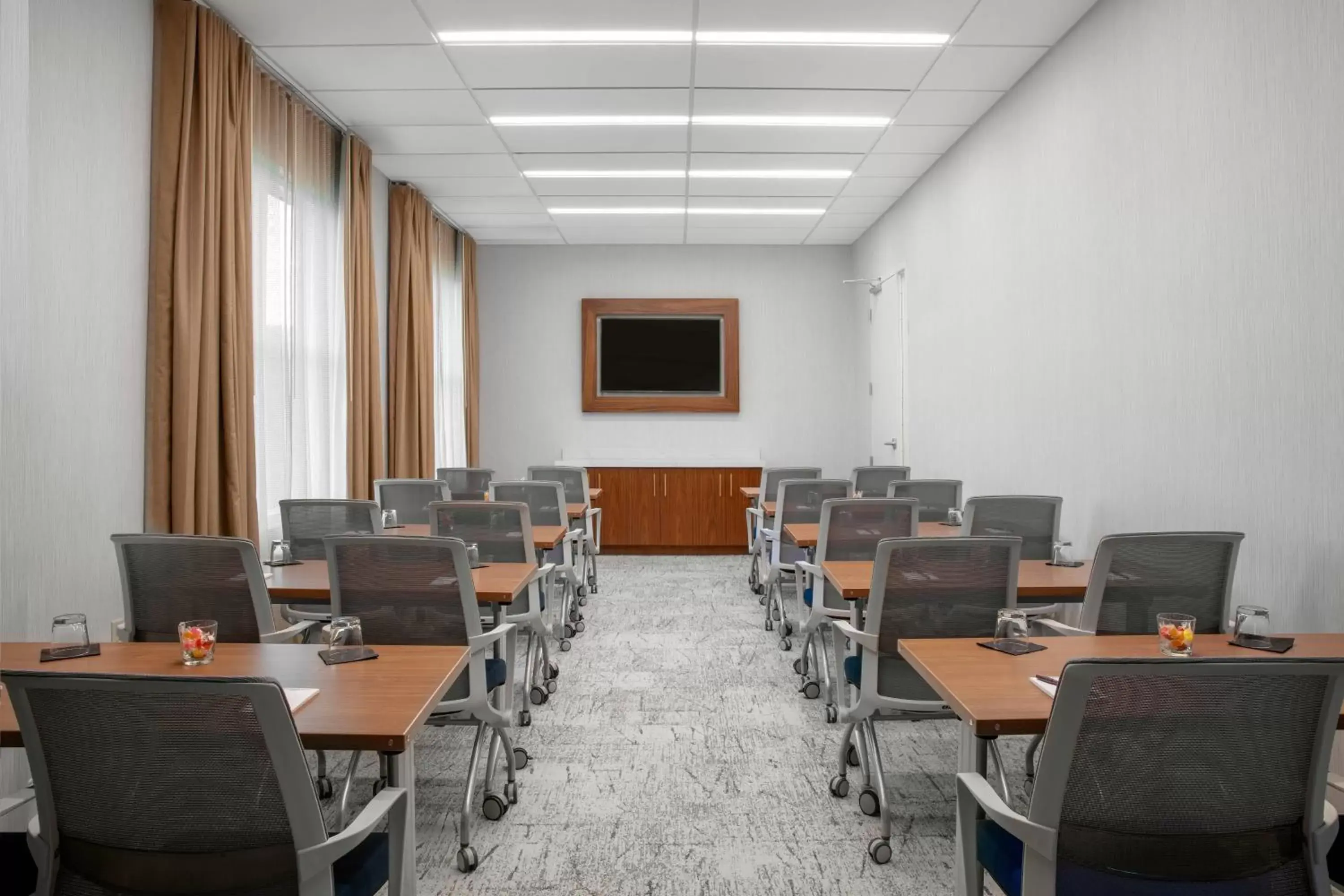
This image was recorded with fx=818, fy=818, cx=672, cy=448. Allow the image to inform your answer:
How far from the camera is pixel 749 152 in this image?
592 cm

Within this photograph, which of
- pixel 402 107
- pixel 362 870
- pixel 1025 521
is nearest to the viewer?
pixel 362 870

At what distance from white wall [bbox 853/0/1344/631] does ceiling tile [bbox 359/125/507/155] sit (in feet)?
11.0

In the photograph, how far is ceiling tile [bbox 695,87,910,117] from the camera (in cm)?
483

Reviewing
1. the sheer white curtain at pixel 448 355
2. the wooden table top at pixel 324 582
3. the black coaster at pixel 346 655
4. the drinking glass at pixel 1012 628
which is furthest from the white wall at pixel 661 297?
the black coaster at pixel 346 655

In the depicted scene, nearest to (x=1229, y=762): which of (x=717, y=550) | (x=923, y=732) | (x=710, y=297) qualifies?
(x=923, y=732)

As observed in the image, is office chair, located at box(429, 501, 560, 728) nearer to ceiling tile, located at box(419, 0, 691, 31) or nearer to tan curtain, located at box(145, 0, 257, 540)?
tan curtain, located at box(145, 0, 257, 540)

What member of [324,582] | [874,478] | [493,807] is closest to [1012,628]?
[493,807]

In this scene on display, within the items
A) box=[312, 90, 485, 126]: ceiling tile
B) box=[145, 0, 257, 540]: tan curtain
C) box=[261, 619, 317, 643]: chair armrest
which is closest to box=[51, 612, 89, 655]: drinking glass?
box=[261, 619, 317, 643]: chair armrest

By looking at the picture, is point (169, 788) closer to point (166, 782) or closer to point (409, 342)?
point (166, 782)

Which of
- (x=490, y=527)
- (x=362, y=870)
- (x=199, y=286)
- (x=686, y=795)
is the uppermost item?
(x=199, y=286)

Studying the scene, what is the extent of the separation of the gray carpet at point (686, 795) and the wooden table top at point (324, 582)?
2.40ft

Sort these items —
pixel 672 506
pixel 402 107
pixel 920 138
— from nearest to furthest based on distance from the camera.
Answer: pixel 402 107
pixel 920 138
pixel 672 506

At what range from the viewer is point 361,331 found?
5715mm

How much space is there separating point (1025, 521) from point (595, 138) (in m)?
3.78
